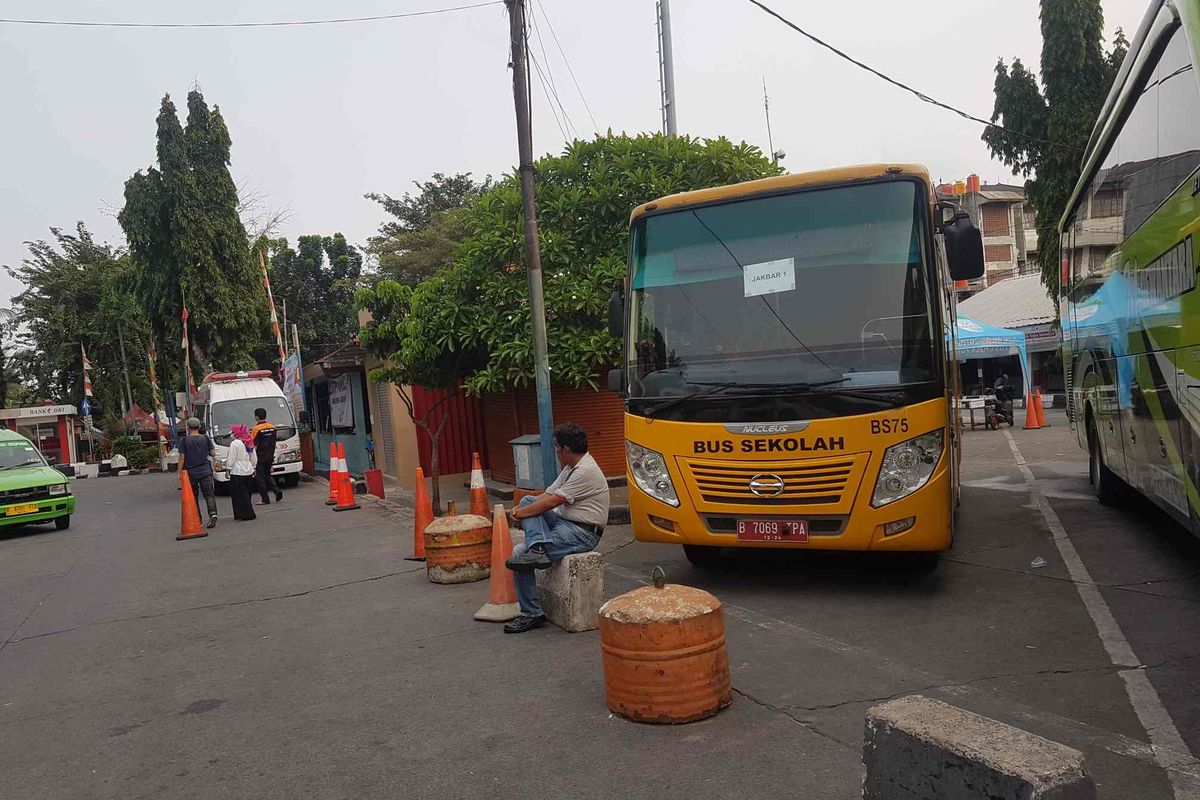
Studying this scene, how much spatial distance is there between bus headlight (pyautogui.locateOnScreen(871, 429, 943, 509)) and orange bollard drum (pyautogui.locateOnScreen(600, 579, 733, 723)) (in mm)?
2339

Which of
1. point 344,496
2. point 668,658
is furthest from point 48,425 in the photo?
point 668,658

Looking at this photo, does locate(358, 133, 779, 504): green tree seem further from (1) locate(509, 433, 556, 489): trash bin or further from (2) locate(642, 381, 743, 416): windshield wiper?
(2) locate(642, 381, 743, 416): windshield wiper

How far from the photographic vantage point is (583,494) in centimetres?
667

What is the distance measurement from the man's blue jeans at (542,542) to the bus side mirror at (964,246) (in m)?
3.52

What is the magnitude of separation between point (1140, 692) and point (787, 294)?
3534 mm

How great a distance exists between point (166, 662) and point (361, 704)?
2.20 metres

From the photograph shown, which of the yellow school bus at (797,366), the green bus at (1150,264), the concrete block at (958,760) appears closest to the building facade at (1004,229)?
the green bus at (1150,264)

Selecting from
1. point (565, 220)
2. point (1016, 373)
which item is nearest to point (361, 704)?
point (565, 220)

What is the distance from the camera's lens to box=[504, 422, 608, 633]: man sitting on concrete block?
652 cm

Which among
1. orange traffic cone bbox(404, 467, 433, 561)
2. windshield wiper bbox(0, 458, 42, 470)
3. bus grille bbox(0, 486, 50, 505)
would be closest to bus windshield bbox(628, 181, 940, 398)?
orange traffic cone bbox(404, 467, 433, 561)

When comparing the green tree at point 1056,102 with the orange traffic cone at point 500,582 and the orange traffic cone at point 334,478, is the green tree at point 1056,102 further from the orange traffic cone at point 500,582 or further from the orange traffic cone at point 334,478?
the orange traffic cone at point 500,582

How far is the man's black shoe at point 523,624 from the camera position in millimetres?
6570

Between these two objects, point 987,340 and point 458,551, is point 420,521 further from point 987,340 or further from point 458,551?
point 987,340

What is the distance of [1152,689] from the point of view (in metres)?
4.62
